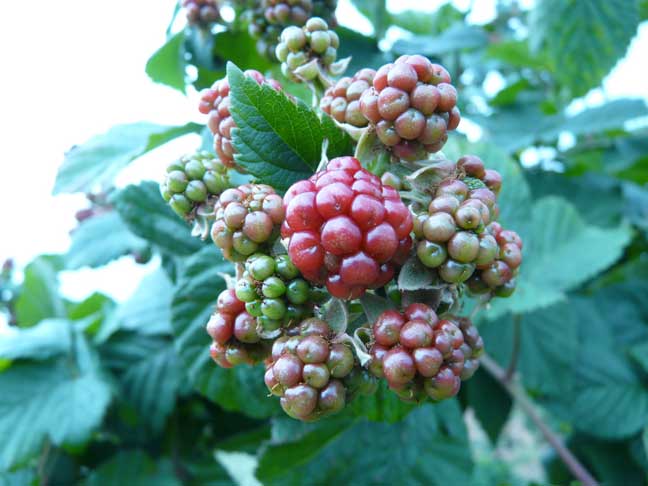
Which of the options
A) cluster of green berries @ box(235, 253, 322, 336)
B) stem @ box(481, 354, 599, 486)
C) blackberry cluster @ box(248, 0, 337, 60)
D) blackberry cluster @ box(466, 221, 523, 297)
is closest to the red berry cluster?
cluster of green berries @ box(235, 253, 322, 336)

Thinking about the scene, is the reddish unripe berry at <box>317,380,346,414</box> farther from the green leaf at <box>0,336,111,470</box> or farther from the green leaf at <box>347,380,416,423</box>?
the green leaf at <box>0,336,111,470</box>

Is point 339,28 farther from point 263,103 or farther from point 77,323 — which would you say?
point 77,323

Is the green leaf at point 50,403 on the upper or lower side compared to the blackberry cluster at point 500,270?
lower

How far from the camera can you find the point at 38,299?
1725mm

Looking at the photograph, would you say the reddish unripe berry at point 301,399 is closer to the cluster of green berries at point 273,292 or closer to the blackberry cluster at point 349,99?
the cluster of green berries at point 273,292

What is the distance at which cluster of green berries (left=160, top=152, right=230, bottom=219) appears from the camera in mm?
721

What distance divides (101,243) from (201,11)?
2.01 feet

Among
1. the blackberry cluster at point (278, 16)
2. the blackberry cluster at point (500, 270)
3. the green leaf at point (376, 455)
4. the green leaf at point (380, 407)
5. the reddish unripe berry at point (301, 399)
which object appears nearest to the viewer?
the reddish unripe berry at point (301, 399)

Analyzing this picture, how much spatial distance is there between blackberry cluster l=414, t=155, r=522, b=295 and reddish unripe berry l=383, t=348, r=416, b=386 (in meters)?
0.09

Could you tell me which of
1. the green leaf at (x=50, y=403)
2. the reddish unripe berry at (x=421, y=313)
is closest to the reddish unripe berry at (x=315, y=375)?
the reddish unripe berry at (x=421, y=313)

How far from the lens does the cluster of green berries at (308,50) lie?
77 centimetres

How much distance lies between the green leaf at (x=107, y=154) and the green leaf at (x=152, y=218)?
0.07m

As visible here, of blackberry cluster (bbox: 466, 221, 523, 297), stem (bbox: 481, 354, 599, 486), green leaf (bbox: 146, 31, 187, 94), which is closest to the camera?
blackberry cluster (bbox: 466, 221, 523, 297)

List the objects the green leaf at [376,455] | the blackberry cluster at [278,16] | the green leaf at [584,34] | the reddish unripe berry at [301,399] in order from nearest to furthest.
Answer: the reddish unripe berry at [301,399]
the blackberry cluster at [278,16]
the green leaf at [376,455]
the green leaf at [584,34]
